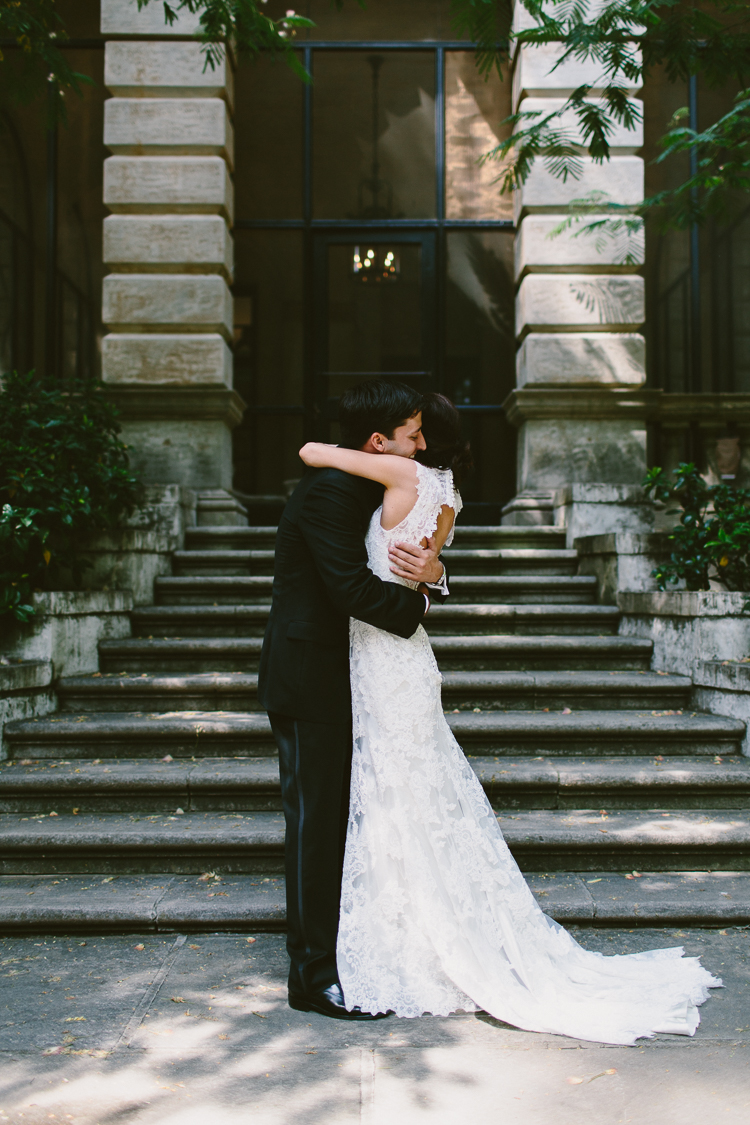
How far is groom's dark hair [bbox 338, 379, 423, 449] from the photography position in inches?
121

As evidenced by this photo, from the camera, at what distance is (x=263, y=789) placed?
441 cm

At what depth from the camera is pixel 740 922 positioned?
3.62 m

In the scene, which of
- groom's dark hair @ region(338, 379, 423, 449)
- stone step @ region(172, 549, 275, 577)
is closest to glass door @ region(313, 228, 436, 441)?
stone step @ region(172, 549, 275, 577)

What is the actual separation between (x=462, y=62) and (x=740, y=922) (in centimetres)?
945

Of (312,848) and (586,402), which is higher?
(586,402)

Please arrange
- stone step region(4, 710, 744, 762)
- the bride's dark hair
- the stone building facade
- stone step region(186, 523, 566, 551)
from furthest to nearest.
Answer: the stone building facade
stone step region(186, 523, 566, 551)
stone step region(4, 710, 744, 762)
the bride's dark hair

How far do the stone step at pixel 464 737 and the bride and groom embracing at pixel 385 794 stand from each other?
1.70 meters

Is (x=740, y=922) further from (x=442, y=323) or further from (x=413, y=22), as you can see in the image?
(x=413, y=22)

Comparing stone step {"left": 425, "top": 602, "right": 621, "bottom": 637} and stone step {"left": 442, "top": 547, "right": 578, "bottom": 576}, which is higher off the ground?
stone step {"left": 442, "top": 547, "right": 578, "bottom": 576}

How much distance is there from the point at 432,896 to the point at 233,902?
108 centimetres

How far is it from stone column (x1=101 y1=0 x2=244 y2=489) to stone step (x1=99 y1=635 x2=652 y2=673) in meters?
2.83

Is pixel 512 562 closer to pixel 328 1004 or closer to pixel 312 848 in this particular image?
pixel 312 848

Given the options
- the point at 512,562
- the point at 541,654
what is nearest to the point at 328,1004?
the point at 541,654

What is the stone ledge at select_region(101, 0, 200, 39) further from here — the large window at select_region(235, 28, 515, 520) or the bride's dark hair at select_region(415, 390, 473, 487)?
the bride's dark hair at select_region(415, 390, 473, 487)
